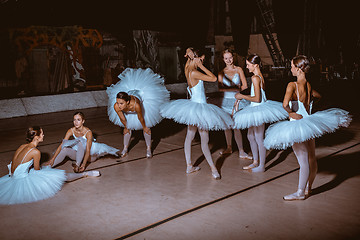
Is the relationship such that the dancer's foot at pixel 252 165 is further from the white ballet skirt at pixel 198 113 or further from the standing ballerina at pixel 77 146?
the standing ballerina at pixel 77 146

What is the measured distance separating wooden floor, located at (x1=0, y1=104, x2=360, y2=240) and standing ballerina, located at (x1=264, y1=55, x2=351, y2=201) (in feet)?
1.49

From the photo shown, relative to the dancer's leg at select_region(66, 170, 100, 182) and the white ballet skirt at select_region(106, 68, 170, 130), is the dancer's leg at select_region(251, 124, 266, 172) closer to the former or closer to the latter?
the white ballet skirt at select_region(106, 68, 170, 130)

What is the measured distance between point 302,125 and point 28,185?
3.15 m

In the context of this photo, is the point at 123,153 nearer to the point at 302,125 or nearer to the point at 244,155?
the point at 244,155

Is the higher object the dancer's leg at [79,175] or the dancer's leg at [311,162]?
the dancer's leg at [311,162]

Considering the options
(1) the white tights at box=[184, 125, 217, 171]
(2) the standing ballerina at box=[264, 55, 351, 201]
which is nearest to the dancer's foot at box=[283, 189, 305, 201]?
(2) the standing ballerina at box=[264, 55, 351, 201]

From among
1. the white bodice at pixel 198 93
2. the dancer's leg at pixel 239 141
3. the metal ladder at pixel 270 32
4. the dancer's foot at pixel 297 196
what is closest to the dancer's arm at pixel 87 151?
the white bodice at pixel 198 93

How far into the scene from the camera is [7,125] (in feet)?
30.9

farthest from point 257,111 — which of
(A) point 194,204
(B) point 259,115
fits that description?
(A) point 194,204

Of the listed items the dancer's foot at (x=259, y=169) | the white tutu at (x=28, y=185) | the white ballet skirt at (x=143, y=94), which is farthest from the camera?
the white ballet skirt at (x=143, y=94)

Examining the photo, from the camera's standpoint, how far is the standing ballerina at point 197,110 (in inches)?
184

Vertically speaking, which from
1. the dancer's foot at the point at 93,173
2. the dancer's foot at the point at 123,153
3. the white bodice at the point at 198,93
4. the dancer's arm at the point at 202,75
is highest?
the dancer's arm at the point at 202,75

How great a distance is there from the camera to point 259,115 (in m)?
4.79

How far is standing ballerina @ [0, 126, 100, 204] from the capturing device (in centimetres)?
417
